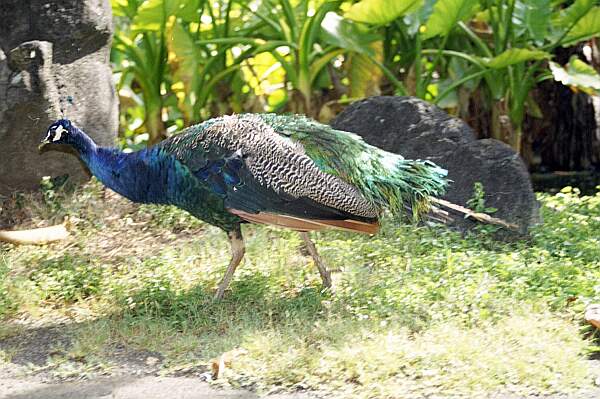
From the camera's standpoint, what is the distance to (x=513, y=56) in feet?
24.6

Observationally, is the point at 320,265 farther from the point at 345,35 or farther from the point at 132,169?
the point at 345,35

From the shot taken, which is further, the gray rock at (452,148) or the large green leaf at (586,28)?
the large green leaf at (586,28)

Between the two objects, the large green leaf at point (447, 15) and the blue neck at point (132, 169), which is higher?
the large green leaf at point (447, 15)

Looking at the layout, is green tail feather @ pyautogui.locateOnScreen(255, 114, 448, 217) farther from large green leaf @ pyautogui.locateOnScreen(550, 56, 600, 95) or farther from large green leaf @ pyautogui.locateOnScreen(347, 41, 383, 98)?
large green leaf @ pyautogui.locateOnScreen(347, 41, 383, 98)

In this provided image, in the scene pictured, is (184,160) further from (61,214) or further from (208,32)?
(208,32)

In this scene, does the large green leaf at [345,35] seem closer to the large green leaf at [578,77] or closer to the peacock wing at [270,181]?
the large green leaf at [578,77]

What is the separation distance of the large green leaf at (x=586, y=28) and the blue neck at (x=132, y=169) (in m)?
4.07

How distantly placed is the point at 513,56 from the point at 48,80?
3.51m

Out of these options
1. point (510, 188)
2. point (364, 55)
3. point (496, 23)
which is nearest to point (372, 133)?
point (510, 188)

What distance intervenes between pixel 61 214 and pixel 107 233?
34 centimetres

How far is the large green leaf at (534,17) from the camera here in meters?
7.74

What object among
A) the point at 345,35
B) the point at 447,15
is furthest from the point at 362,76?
the point at 447,15

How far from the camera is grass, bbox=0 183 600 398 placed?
4262 mm

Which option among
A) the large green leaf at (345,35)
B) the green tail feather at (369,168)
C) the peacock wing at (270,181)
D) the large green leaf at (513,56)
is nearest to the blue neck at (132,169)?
the peacock wing at (270,181)
